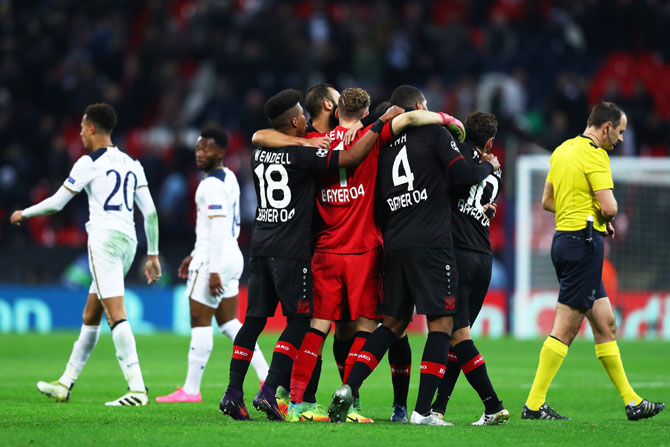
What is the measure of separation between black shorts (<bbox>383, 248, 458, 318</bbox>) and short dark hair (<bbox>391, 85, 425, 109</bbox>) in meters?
1.07

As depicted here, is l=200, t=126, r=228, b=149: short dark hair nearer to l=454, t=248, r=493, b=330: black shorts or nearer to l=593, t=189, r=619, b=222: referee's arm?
l=454, t=248, r=493, b=330: black shorts

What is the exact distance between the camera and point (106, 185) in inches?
336

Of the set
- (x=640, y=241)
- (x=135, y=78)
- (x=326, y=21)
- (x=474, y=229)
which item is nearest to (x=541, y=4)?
(x=326, y=21)

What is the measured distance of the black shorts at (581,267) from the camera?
744 cm

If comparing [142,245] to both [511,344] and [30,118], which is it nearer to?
[30,118]

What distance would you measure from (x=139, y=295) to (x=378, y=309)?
38.2 feet

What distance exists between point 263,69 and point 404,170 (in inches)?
591

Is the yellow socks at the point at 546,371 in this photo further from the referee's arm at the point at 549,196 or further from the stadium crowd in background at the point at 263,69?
the stadium crowd in background at the point at 263,69

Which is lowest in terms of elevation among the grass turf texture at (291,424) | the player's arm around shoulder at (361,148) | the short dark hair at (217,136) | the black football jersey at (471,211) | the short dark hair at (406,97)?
the grass turf texture at (291,424)

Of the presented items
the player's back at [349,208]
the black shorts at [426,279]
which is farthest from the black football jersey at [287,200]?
the black shorts at [426,279]

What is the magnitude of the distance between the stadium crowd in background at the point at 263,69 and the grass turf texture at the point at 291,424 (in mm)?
5946

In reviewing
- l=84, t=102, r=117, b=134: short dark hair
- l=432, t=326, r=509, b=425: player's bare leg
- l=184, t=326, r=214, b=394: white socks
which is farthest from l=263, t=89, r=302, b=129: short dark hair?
l=184, t=326, r=214, b=394: white socks

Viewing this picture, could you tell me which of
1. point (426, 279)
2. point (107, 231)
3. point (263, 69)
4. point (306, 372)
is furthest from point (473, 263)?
point (263, 69)

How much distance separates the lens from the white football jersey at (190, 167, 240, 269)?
8773mm
